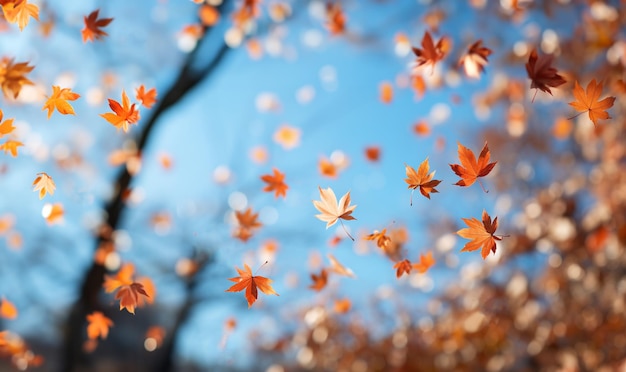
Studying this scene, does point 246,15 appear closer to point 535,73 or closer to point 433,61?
point 433,61

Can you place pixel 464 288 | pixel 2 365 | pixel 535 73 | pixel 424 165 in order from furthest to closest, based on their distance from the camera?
pixel 2 365, pixel 464 288, pixel 535 73, pixel 424 165

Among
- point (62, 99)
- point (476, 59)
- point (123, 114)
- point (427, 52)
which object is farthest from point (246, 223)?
point (476, 59)

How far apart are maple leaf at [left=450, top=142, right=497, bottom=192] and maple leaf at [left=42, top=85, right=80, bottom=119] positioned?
1710mm

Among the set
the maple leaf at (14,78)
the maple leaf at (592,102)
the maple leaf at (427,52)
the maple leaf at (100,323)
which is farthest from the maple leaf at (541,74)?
the maple leaf at (100,323)

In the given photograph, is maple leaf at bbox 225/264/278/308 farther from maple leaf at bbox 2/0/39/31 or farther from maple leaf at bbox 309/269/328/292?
maple leaf at bbox 2/0/39/31

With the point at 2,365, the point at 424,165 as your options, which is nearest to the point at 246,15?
the point at 424,165

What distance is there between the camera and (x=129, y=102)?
2.33 metres

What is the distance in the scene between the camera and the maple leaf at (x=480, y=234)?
7.18 ft

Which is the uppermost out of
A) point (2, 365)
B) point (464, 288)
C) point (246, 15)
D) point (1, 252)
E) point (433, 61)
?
point (433, 61)

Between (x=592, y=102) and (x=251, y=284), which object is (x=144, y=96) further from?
(x=592, y=102)

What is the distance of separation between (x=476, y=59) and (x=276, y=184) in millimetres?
1454

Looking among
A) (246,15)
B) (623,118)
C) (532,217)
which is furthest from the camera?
(532,217)

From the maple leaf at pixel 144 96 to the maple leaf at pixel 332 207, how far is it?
1.09 m

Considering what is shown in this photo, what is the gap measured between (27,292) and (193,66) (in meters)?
6.32
